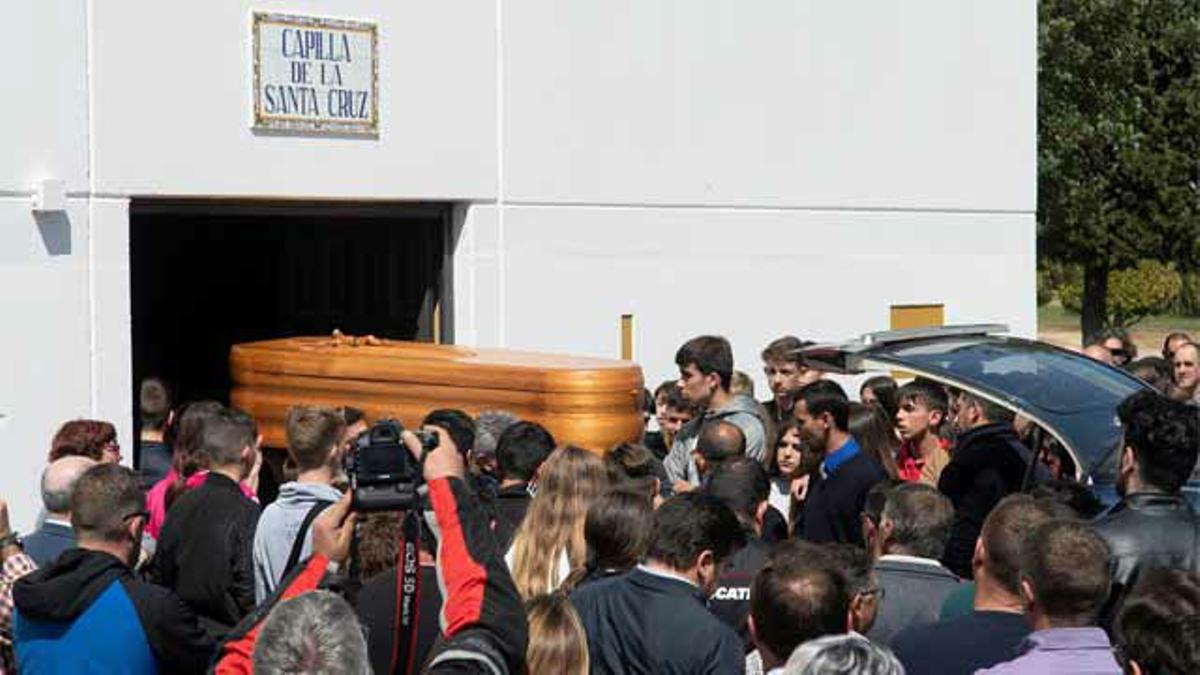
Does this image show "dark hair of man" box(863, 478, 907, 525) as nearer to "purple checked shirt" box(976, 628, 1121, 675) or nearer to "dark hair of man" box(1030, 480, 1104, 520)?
"dark hair of man" box(1030, 480, 1104, 520)

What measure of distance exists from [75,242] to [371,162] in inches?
93.5

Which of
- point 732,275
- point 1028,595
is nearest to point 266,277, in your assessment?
point 732,275

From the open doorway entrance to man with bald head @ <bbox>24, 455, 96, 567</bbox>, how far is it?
5.56 m

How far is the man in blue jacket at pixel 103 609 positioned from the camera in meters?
6.19

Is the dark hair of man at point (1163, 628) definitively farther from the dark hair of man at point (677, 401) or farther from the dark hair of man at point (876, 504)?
the dark hair of man at point (677, 401)

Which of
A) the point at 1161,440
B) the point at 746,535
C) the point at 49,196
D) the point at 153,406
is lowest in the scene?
the point at 746,535

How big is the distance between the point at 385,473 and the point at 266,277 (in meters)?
11.8

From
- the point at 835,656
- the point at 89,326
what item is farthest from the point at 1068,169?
the point at 835,656

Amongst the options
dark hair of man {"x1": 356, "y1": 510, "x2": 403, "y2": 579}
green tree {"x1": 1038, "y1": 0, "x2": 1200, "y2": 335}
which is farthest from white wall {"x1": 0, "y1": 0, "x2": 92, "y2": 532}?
green tree {"x1": 1038, "y1": 0, "x2": 1200, "y2": 335}

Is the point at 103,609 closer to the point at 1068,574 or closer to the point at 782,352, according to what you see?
the point at 1068,574

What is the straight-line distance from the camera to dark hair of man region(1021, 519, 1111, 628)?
527 centimetres

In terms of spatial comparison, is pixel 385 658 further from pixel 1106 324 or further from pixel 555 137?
pixel 1106 324

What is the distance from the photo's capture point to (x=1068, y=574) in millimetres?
5266

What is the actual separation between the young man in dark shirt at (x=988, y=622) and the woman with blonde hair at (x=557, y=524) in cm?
156
